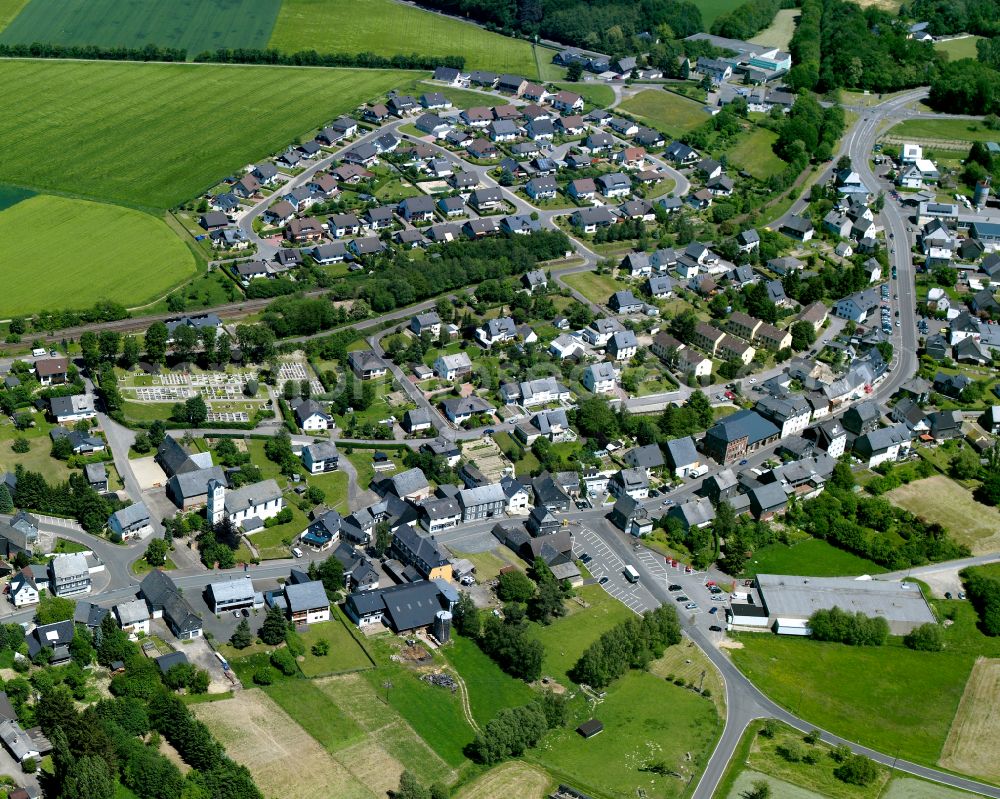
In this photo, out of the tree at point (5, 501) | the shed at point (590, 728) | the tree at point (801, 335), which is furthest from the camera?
the tree at point (801, 335)

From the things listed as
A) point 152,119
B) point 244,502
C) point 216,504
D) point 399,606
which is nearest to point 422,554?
point 399,606

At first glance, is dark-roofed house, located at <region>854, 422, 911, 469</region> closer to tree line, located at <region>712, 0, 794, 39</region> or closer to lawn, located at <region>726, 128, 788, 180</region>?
lawn, located at <region>726, 128, 788, 180</region>

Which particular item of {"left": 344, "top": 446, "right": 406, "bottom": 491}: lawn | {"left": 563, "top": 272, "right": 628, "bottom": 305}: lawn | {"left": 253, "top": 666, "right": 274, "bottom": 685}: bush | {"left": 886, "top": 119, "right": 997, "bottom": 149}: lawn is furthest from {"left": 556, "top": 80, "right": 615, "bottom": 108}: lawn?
{"left": 253, "top": 666, "right": 274, "bottom": 685}: bush

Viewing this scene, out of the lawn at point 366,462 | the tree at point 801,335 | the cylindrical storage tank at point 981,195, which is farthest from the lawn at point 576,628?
the cylindrical storage tank at point 981,195

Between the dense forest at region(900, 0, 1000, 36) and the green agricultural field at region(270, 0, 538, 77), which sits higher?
the dense forest at region(900, 0, 1000, 36)

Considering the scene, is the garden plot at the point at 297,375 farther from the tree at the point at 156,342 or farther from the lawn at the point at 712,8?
the lawn at the point at 712,8

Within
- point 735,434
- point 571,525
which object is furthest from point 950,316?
point 571,525

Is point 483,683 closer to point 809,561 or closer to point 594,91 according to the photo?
point 809,561
